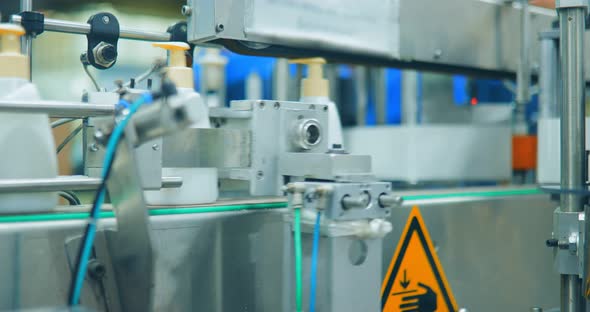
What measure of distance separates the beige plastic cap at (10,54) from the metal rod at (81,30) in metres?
0.13

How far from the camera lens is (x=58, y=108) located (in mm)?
647

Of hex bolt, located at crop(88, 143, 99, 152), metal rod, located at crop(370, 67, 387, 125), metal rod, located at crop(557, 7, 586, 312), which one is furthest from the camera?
metal rod, located at crop(370, 67, 387, 125)

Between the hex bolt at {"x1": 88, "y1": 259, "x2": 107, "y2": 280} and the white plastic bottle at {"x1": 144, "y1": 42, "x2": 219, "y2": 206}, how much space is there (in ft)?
0.44

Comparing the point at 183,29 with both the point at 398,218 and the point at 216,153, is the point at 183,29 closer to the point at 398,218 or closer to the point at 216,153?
the point at 216,153

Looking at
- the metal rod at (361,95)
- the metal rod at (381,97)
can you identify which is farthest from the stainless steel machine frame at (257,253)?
the metal rod at (361,95)

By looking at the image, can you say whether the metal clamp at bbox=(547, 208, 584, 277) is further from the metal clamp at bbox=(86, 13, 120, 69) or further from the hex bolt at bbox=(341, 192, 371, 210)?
the metal clamp at bbox=(86, 13, 120, 69)

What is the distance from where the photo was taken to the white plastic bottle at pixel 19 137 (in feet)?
2.10

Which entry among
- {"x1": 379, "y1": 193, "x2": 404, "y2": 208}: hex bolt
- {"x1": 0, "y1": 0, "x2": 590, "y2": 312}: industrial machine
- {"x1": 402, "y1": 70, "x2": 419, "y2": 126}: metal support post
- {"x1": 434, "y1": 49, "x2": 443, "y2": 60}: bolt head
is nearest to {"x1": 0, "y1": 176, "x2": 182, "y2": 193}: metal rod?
{"x1": 0, "y1": 0, "x2": 590, "y2": 312}: industrial machine

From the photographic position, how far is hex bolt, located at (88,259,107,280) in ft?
2.16

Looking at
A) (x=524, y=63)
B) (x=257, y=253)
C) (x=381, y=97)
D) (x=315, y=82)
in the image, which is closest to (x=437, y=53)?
(x=524, y=63)

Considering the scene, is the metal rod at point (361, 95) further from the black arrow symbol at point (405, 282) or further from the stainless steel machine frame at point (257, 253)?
the black arrow symbol at point (405, 282)

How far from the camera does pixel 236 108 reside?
2.76 feet

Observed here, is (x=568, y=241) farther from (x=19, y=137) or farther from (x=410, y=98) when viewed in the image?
(x=410, y=98)

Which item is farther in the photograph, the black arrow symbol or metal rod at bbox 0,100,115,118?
the black arrow symbol
